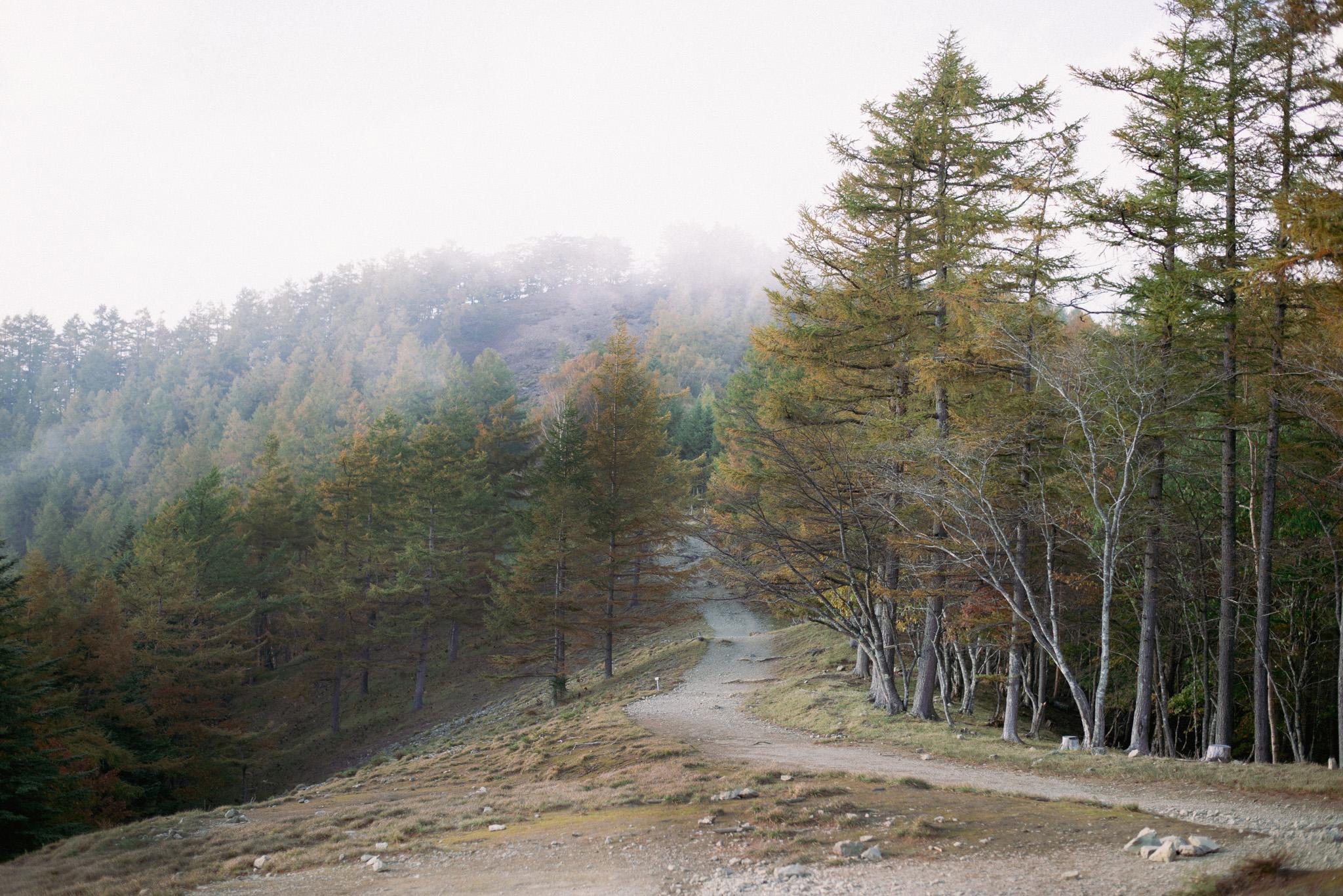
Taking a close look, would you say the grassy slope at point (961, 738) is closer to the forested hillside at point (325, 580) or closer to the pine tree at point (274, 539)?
the forested hillside at point (325, 580)

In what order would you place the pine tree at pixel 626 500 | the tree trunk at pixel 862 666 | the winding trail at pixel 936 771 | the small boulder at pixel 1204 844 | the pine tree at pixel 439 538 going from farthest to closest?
the pine tree at pixel 439 538, the pine tree at pixel 626 500, the tree trunk at pixel 862 666, the winding trail at pixel 936 771, the small boulder at pixel 1204 844

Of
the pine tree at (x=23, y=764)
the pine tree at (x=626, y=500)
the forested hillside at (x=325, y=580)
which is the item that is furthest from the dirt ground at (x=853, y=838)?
the pine tree at (x=626, y=500)

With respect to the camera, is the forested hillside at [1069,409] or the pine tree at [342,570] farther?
the pine tree at [342,570]

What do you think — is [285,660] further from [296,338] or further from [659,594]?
[296,338]

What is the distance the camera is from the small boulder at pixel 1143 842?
6.45m

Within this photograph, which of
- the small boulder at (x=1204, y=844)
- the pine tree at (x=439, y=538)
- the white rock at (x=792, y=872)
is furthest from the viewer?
the pine tree at (x=439, y=538)

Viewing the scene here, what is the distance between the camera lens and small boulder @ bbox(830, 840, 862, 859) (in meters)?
7.06

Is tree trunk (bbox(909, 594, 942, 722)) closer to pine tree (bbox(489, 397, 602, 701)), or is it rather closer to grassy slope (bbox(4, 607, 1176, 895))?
grassy slope (bbox(4, 607, 1176, 895))

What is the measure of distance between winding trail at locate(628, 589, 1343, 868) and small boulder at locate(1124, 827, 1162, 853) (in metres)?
0.93

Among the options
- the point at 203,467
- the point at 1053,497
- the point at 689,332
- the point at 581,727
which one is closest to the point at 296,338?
the point at 203,467

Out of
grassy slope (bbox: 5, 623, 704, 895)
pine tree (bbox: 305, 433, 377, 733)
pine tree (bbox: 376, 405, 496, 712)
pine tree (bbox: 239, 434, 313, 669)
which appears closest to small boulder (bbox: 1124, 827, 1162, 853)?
grassy slope (bbox: 5, 623, 704, 895)

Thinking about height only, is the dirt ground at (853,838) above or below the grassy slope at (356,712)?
above

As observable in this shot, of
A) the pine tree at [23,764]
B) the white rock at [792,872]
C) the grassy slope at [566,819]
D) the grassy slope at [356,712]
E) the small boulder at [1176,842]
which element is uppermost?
the small boulder at [1176,842]

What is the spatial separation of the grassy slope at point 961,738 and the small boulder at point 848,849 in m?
5.31
